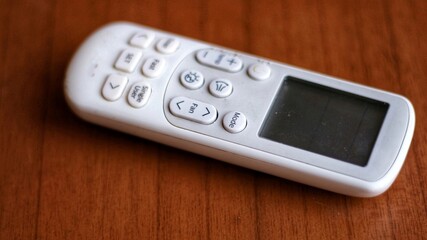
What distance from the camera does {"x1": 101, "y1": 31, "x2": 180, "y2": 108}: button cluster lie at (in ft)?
1.25

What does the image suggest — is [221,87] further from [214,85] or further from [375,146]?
[375,146]

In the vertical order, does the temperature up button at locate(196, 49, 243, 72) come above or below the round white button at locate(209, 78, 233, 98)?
above

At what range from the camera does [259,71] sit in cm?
39

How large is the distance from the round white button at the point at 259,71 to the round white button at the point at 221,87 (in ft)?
0.06

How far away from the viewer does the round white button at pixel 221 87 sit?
38 centimetres

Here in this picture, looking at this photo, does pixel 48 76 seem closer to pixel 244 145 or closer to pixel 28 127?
pixel 28 127

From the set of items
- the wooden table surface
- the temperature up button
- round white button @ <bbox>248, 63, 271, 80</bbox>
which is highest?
round white button @ <bbox>248, 63, 271, 80</bbox>

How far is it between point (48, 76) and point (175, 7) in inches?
4.9

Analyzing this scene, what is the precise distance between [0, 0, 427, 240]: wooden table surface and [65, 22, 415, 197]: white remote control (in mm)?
21

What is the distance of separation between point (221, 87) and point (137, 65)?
0.22 feet

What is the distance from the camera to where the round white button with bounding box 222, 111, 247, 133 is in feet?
1.19

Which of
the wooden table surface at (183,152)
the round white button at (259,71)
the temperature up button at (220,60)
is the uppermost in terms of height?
the round white button at (259,71)

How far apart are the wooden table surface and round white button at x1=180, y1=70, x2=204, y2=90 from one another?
5cm

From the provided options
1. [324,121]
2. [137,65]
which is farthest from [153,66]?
[324,121]
